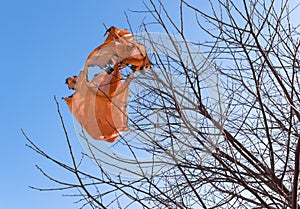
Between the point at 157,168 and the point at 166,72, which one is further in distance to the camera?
the point at 157,168

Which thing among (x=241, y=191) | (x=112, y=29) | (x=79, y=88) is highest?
(x=112, y=29)

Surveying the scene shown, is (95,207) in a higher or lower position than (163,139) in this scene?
lower

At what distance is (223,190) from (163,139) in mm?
519

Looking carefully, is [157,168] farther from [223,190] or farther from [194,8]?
[194,8]

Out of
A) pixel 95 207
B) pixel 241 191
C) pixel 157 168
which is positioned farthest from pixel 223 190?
pixel 95 207

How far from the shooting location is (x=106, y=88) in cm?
171

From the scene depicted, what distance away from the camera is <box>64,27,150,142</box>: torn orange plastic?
1604mm


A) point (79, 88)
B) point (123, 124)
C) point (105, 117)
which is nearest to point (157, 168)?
point (123, 124)

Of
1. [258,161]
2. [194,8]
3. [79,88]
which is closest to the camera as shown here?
[79,88]

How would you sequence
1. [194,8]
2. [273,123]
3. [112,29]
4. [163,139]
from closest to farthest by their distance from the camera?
[112,29] → [194,8] → [163,139] → [273,123]

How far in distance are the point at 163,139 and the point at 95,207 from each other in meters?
0.63

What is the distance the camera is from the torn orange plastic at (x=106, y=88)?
1.60 meters

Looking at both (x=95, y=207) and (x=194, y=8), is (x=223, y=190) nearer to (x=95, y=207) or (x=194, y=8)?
(x=95, y=207)

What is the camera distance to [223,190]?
7.80ft
